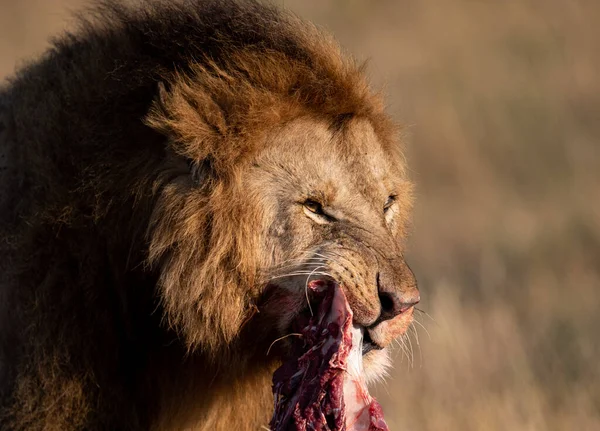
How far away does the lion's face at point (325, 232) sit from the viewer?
370 centimetres

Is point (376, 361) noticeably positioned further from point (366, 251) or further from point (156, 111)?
point (156, 111)

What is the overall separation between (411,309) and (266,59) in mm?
979

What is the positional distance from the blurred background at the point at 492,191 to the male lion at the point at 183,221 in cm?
55

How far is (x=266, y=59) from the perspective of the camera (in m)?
3.99

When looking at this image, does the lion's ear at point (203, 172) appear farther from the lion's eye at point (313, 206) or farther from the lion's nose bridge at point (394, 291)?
the lion's nose bridge at point (394, 291)

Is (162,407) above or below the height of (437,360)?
below

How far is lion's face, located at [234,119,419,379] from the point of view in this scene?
3701mm

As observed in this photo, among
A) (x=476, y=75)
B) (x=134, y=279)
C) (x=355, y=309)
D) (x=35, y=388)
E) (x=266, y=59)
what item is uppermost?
(x=476, y=75)

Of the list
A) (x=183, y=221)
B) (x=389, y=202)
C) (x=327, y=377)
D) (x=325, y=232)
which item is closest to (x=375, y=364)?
(x=327, y=377)

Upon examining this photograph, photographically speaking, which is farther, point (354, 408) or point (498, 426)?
point (498, 426)

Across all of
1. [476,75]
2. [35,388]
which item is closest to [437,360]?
[35,388]

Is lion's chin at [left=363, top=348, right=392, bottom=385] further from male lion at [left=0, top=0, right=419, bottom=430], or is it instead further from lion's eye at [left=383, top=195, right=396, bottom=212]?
lion's eye at [left=383, top=195, right=396, bottom=212]

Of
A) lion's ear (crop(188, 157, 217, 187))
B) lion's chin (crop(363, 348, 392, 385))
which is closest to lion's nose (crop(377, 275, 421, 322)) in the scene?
lion's chin (crop(363, 348, 392, 385))

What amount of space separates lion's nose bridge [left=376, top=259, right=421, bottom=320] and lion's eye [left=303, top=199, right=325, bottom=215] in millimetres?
302
